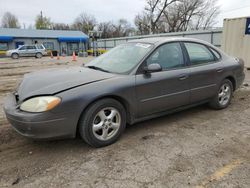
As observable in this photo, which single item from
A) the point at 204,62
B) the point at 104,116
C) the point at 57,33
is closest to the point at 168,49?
the point at 204,62

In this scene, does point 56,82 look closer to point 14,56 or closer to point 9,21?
point 14,56

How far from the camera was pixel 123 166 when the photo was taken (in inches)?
101

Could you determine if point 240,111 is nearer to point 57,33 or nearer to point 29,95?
point 29,95

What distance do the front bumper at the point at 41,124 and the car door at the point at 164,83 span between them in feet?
3.76

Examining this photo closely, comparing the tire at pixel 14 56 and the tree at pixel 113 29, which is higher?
the tree at pixel 113 29

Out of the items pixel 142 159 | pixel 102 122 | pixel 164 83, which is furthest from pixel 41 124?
pixel 164 83

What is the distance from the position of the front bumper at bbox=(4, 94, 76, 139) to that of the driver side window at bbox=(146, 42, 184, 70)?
1.60 metres

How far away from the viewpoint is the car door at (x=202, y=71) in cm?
387

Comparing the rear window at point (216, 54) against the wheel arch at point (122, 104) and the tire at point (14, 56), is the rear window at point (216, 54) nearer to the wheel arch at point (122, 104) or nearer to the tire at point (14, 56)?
the wheel arch at point (122, 104)

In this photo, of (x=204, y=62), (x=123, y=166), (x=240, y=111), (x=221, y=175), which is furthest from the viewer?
(x=240, y=111)

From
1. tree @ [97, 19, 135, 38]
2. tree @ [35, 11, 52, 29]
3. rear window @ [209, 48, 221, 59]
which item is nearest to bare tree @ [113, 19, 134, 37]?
tree @ [97, 19, 135, 38]

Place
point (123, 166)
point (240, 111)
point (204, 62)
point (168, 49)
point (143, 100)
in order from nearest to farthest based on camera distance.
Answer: point (123, 166)
point (143, 100)
point (168, 49)
point (204, 62)
point (240, 111)

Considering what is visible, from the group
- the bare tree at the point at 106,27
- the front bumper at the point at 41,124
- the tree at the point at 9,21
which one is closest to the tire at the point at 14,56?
the front bumper at the point at 41,124

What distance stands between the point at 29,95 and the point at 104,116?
1.01m
